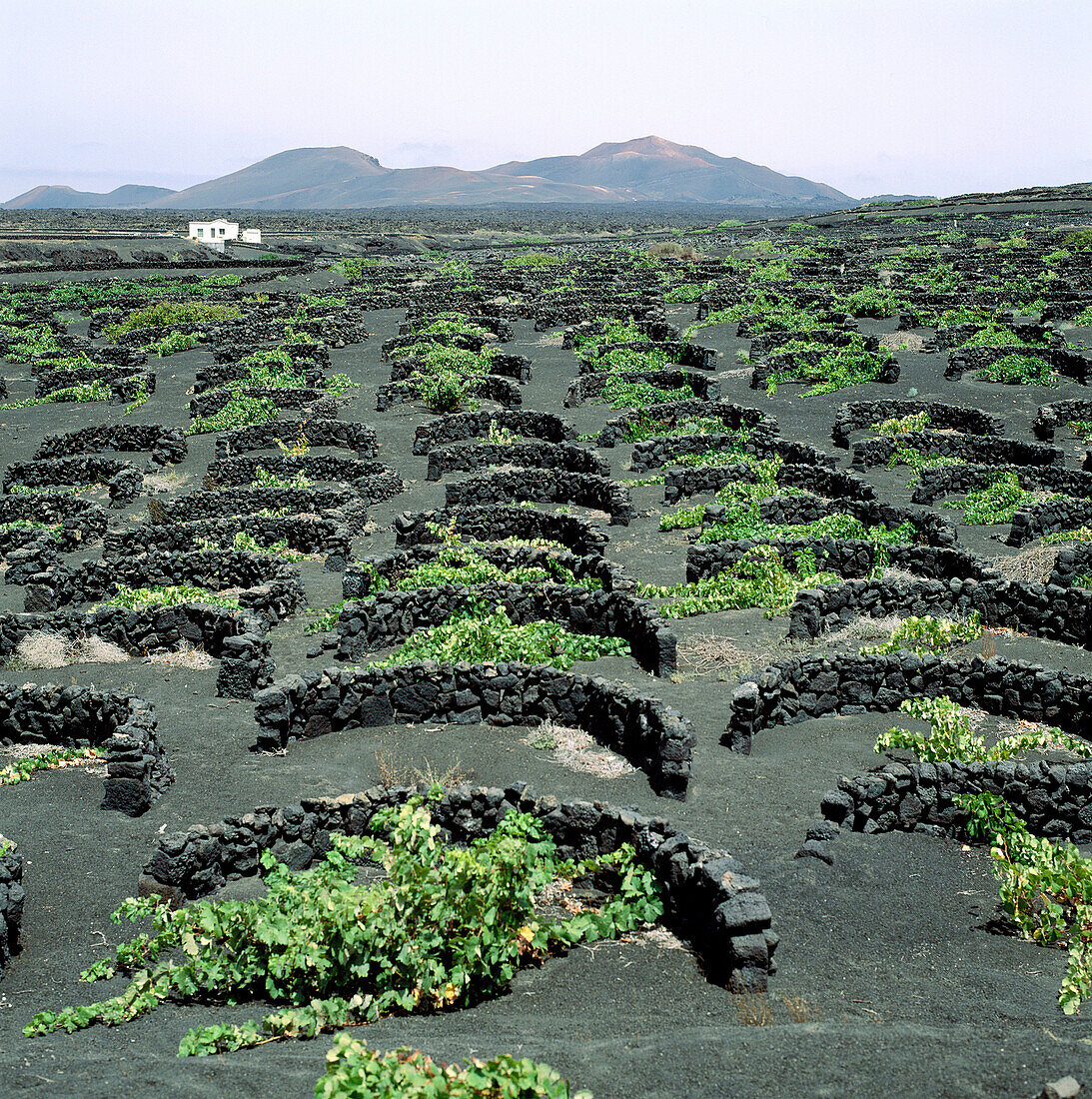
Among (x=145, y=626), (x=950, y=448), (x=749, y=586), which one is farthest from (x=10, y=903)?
(x=950, y=448)

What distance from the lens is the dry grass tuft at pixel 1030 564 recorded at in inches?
805

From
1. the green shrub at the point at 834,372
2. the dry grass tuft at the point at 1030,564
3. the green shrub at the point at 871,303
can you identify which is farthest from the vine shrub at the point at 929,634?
the green shrub at the point at 871,303

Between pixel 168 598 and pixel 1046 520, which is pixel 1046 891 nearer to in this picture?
pixel 1046 520

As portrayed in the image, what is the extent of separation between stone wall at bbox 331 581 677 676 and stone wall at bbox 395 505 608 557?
4.76 metres

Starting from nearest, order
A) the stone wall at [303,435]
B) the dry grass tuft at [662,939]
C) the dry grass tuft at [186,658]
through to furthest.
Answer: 1. the dry grass tuft at [662,939]
2. the dry grass tuft at [186,658]
3. the stone wall at [303,435]

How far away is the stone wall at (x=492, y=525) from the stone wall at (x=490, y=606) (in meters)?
4.76

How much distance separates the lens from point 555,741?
14766mm

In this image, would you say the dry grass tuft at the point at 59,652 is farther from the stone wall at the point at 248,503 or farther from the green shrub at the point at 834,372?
the green shrub at the point at 834,372

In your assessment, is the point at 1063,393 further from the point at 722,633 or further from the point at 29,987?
the point at 29,987

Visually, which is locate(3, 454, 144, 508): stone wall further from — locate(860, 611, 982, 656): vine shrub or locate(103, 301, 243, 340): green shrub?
locate(103, 301, 243, 340): green shrub

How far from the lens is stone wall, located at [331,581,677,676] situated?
18406 millimetres

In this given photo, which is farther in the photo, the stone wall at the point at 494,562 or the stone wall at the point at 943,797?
the stone wall at the point at 494,562

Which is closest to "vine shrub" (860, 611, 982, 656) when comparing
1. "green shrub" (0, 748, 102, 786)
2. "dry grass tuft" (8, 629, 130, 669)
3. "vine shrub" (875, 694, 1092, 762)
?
"vine shrub" (875, 694, 1092, 762)

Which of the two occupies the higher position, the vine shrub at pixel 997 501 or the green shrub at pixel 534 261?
the green shrub at pixel 534 261
